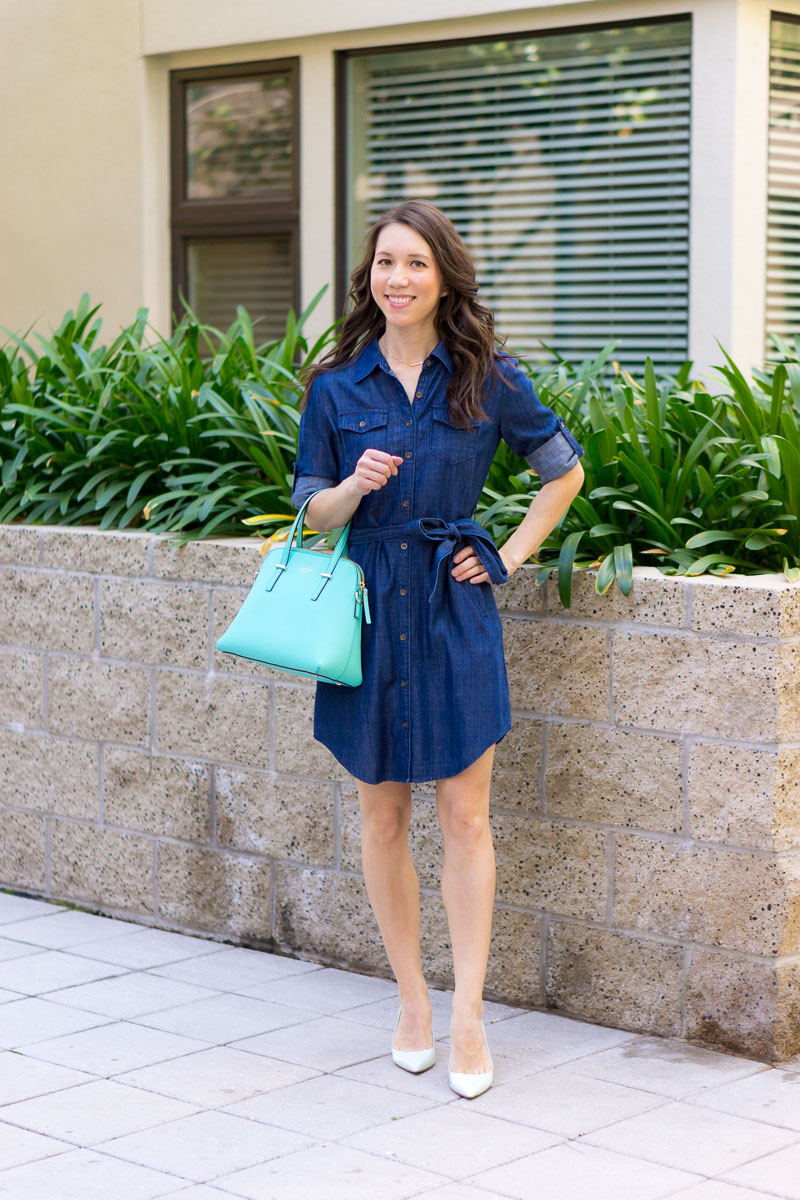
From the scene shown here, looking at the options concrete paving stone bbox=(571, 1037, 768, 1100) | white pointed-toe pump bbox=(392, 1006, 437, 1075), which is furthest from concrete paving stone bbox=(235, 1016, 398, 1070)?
concrete paving stone bbox=(571, 1037, 768, 1100)

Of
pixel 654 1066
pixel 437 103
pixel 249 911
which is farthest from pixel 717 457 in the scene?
pixel 437 103

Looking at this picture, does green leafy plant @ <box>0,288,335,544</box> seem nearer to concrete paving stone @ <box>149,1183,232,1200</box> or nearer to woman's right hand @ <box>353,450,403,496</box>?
woman's right hand @ <box>353,450,403,496</box>

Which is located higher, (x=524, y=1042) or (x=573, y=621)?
(x=573, y=621)

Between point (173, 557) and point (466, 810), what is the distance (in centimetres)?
161

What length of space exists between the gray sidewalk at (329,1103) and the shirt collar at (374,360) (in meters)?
1.68

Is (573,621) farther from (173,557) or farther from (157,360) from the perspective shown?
(157,360)

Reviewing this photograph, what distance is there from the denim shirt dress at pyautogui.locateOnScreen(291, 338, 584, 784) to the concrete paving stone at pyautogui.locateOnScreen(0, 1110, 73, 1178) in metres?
1.05

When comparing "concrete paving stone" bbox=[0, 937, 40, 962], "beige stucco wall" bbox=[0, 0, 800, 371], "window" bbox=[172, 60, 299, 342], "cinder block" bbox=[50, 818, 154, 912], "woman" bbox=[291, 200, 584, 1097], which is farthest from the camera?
"window" bbox=[172, 60, 299, 342]

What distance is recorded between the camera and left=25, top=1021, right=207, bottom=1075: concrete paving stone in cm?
399

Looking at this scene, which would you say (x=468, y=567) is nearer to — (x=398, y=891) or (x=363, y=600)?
(x=363, y=600)

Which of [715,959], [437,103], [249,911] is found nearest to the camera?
[715,959]

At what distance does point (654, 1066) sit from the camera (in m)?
3.95

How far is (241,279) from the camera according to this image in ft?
31.2

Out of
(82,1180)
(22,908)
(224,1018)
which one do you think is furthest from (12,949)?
(82,1180)
